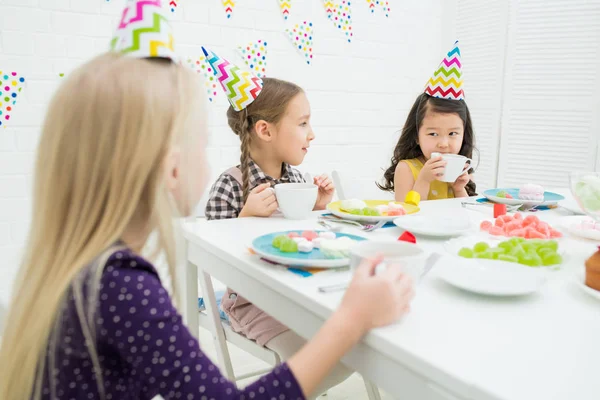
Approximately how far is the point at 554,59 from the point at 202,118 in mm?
2834

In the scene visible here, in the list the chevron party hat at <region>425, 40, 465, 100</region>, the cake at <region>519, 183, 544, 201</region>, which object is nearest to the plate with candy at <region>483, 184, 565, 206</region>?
the cake at <region>519, 183, 544, 201</region>

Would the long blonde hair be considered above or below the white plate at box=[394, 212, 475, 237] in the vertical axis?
above

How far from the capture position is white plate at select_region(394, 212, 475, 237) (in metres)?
→ 1.10

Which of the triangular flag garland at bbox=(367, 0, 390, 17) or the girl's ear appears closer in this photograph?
the girl's ear

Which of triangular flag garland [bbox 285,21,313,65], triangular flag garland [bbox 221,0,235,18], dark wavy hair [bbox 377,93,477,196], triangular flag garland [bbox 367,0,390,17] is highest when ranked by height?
triangular flag garland [bbox 367,0,390,17]

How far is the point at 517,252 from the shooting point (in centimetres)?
93

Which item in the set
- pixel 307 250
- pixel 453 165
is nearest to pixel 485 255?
pixel 307 250

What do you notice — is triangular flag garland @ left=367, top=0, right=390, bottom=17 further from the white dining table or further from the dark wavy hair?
the white dining table

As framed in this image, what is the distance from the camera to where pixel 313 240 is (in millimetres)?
945

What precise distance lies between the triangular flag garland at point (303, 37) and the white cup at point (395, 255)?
2195mm

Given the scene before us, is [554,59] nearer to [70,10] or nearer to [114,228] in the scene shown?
[70,10]

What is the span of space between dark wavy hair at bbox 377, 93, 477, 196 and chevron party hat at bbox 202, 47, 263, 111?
807mm

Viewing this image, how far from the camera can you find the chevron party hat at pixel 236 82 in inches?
61.5

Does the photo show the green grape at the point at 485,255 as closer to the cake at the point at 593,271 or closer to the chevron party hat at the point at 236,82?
the cake at the point at 593,271
